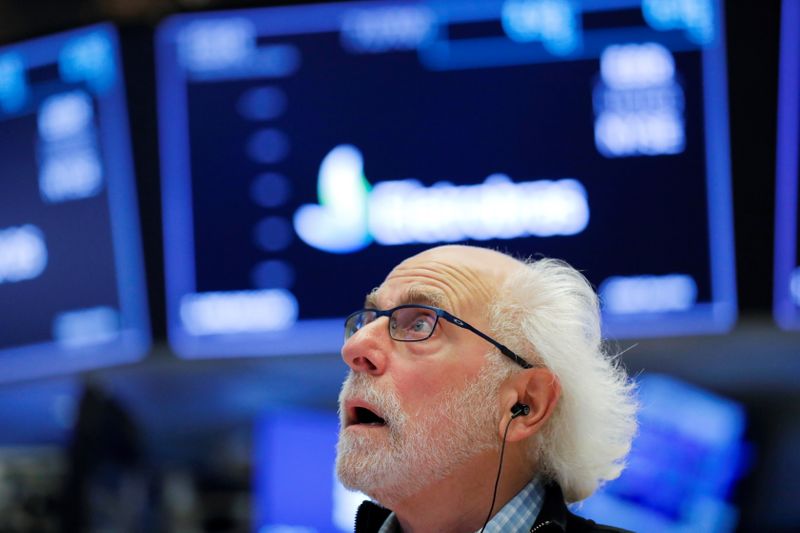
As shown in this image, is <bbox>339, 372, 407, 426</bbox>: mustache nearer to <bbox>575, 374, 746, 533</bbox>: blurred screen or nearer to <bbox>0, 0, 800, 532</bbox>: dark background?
<bbox>575, 374, 746, 533</bbox>: blurred screen

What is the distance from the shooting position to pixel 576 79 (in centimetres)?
276

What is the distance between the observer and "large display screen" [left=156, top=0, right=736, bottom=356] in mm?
2697

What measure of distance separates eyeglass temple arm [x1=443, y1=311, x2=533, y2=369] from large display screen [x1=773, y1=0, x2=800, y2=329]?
1.32m

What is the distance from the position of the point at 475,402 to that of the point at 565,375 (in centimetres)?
15

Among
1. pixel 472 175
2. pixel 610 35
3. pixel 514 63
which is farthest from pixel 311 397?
pixel 610 35

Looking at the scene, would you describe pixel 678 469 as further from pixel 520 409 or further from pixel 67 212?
pixel 67 212

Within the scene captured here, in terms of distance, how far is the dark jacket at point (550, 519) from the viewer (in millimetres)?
1417

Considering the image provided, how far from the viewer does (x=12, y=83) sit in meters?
3.15

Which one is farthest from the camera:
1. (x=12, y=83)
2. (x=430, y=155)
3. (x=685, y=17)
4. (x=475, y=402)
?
(x=12, y=83)

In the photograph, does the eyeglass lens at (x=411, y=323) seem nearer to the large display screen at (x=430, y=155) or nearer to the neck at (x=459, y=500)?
the neck at (x=459, y=500)

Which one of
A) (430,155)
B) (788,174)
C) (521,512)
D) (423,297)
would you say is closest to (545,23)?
(430,155)

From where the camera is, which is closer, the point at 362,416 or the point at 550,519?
the point at 550,519

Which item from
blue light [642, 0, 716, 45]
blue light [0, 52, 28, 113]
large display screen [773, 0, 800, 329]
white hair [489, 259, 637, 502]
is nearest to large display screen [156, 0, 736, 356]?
blue light [642, 0, 716, 45]

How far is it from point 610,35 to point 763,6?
1.25 feet
